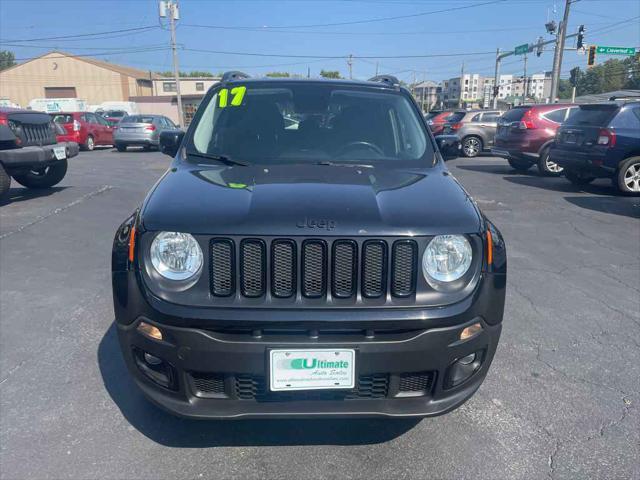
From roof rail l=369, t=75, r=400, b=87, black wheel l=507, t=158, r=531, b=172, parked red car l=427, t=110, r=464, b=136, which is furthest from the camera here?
parked red car l=427, t=110, r=464, b=136

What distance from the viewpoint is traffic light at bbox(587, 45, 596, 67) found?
27.4 meters

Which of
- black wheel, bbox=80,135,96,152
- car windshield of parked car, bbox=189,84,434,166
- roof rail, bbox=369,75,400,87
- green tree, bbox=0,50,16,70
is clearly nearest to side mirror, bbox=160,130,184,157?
car windshield of parked car, bbox=189,84,434,166

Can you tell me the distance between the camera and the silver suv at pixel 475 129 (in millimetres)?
17641

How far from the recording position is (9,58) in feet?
335

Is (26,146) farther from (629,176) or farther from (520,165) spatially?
(520,165)

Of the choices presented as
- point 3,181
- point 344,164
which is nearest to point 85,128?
point 3,181

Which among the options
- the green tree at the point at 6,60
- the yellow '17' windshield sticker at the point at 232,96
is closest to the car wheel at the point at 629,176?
the yellow '17' windshield sticker at the point at 232,96

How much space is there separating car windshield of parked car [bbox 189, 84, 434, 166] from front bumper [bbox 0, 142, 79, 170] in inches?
225

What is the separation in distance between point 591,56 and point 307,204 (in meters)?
30.9

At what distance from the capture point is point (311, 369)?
2.15 meters

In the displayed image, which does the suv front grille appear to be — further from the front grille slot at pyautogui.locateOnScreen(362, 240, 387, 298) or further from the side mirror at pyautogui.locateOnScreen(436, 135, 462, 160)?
the side mirror at pyautogui.locateOnScreen(436, 135, 462, 160)

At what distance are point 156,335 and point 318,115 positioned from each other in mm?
1988

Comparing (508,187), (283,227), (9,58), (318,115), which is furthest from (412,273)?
(9,58)

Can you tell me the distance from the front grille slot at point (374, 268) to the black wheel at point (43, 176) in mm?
9135
